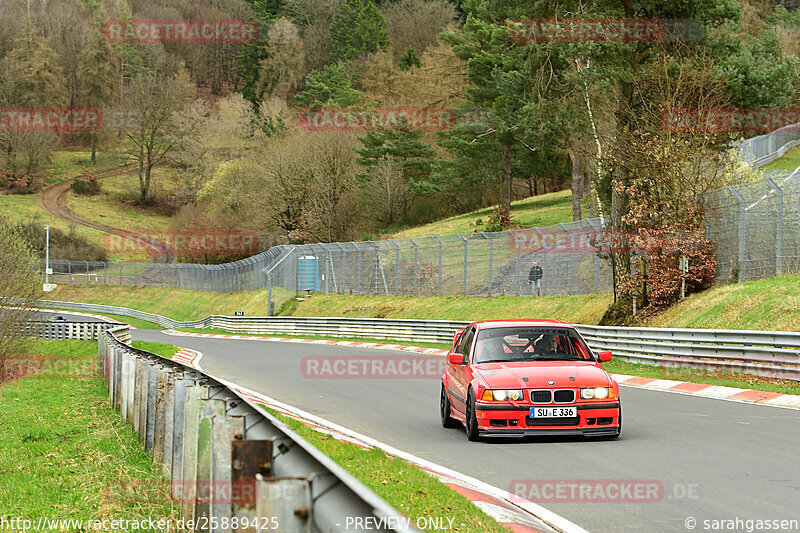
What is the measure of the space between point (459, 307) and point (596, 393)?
29.0 metres

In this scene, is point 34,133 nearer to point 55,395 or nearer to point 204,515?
point 55,395

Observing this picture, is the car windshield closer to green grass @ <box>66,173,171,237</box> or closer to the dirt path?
the dirt path

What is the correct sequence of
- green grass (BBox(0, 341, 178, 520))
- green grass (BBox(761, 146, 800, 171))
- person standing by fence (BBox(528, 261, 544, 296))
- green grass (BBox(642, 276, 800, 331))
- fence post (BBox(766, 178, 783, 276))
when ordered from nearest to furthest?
green grass (BBox(0, 341, 178, 520))
green grass (BBox(642, 276, 800, 331))
fence post (BBox(766, 178, 783, 276))
person standing by fence (BBox(528, 261, 544, 296))
green grass (BBox(761, 146, 800, 171))

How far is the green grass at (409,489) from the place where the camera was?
6.92 metres

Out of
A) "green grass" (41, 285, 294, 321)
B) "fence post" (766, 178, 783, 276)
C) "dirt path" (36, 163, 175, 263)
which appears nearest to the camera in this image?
"fence post" (766, 178, 783, 276)

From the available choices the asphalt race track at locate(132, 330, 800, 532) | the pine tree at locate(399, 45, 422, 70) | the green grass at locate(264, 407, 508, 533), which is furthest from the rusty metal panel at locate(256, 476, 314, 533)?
the pine tree at locate(399, 45, 422, 70)

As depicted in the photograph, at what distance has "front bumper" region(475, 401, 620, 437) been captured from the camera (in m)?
10.8

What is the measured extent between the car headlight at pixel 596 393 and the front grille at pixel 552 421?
0.28m

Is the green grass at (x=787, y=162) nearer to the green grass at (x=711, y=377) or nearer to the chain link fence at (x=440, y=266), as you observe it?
the chain link fence at (x=440, y=266)

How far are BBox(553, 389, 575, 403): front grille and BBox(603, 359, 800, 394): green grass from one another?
24.0 ft

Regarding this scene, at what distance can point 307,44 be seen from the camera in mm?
130500
